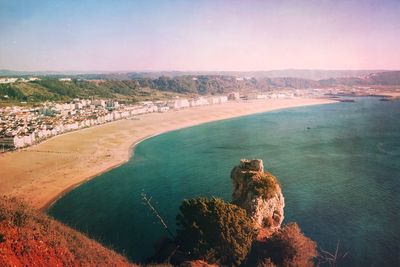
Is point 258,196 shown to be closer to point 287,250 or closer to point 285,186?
point 287,250

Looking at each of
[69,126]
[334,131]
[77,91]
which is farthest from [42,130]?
[77,91]

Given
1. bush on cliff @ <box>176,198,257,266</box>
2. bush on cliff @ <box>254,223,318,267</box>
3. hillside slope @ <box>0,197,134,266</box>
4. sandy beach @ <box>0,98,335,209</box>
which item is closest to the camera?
hillside slope @ <box>0,197,134,266</box>

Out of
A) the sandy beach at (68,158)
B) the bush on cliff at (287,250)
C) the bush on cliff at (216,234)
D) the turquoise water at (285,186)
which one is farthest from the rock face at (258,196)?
the sandy beach at (68,158)

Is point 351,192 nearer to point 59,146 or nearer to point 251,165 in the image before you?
point 251,165

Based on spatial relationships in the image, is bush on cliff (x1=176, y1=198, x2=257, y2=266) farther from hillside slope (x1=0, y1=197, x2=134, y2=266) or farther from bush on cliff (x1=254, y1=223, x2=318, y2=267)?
hillside slope (x1=0, y1=197, x2=134, y2=266)

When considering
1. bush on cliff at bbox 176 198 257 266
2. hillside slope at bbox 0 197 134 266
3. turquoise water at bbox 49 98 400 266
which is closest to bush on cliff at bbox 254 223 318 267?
bush on cliff at bbox 176 198 257 266

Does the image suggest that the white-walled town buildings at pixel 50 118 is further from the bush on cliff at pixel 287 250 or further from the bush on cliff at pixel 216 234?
the bush on cliff at pixel 287 250
